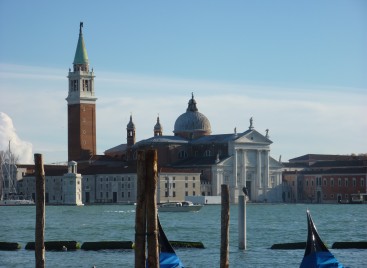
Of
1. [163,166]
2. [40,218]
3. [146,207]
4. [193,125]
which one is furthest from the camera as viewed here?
[193,125]

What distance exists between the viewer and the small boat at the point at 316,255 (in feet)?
70.6

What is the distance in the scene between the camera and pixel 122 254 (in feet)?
102

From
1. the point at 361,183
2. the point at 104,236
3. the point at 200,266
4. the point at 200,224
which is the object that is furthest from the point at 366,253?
the point at 361,183

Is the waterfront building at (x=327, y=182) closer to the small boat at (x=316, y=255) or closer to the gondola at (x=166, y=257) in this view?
the small boat at (x=316, y=255)

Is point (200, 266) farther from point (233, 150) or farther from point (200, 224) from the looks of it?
point (233, 150)

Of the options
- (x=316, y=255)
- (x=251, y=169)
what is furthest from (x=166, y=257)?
(x=251, y=169)

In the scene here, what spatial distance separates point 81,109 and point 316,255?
7964 cm

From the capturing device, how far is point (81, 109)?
10031 centimetres

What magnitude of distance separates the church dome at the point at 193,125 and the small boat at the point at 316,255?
3363 inches

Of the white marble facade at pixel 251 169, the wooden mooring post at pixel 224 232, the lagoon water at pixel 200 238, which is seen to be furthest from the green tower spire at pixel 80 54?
the wooden mooring post at pixel 224 232

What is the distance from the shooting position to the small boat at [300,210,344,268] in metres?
21.5

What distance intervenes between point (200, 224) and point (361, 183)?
5236 centimetres

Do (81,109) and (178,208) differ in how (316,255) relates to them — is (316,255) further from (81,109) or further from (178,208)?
(81,109)

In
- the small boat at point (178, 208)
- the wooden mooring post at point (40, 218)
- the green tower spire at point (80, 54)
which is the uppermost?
→ the green tower spire at point (80, 54)
